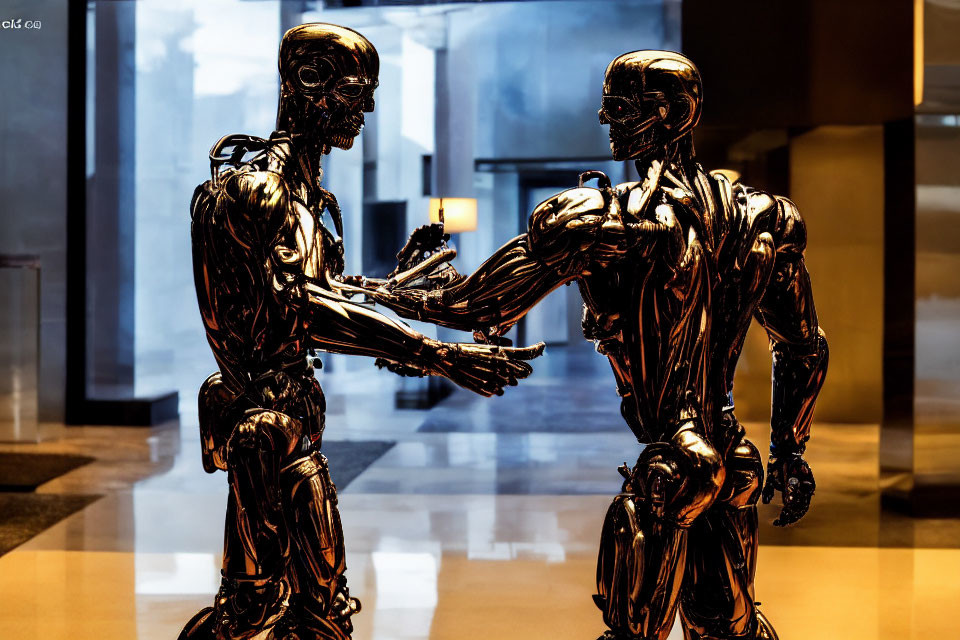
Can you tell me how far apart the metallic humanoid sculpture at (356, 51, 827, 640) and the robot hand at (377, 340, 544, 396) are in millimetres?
62

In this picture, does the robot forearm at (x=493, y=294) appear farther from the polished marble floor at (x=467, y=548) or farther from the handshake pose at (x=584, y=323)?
the polished marble floor at (x=467, y=548)

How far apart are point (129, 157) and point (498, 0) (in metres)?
4.54

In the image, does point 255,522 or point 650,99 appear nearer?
point 650,99

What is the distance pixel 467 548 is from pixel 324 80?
3.64 m

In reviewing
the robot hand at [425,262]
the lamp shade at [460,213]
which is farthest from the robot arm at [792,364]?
the lamp shade at [460,213]

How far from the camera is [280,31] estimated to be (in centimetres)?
1059

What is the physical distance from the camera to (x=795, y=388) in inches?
110

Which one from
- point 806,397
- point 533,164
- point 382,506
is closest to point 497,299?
point 806,397

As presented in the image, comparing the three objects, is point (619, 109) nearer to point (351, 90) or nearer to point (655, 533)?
point (351, 90)

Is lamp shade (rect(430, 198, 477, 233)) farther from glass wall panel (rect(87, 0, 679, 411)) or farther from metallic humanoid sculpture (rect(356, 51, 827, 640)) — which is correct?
metallic humanoid sculpture (rect(356, 51, 827, 640))

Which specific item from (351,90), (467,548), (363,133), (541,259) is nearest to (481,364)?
(541,259)

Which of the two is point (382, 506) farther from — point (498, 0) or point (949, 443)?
point (498, 0)

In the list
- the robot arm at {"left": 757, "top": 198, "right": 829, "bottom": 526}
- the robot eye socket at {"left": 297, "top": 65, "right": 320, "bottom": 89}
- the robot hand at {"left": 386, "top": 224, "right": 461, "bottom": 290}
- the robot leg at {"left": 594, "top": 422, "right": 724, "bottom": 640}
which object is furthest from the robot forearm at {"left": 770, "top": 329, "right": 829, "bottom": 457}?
the robot eye socket at {"left": 297, "top": 65, "right": 320, "bottom": 89}

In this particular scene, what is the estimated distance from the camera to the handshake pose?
7.78 ft
